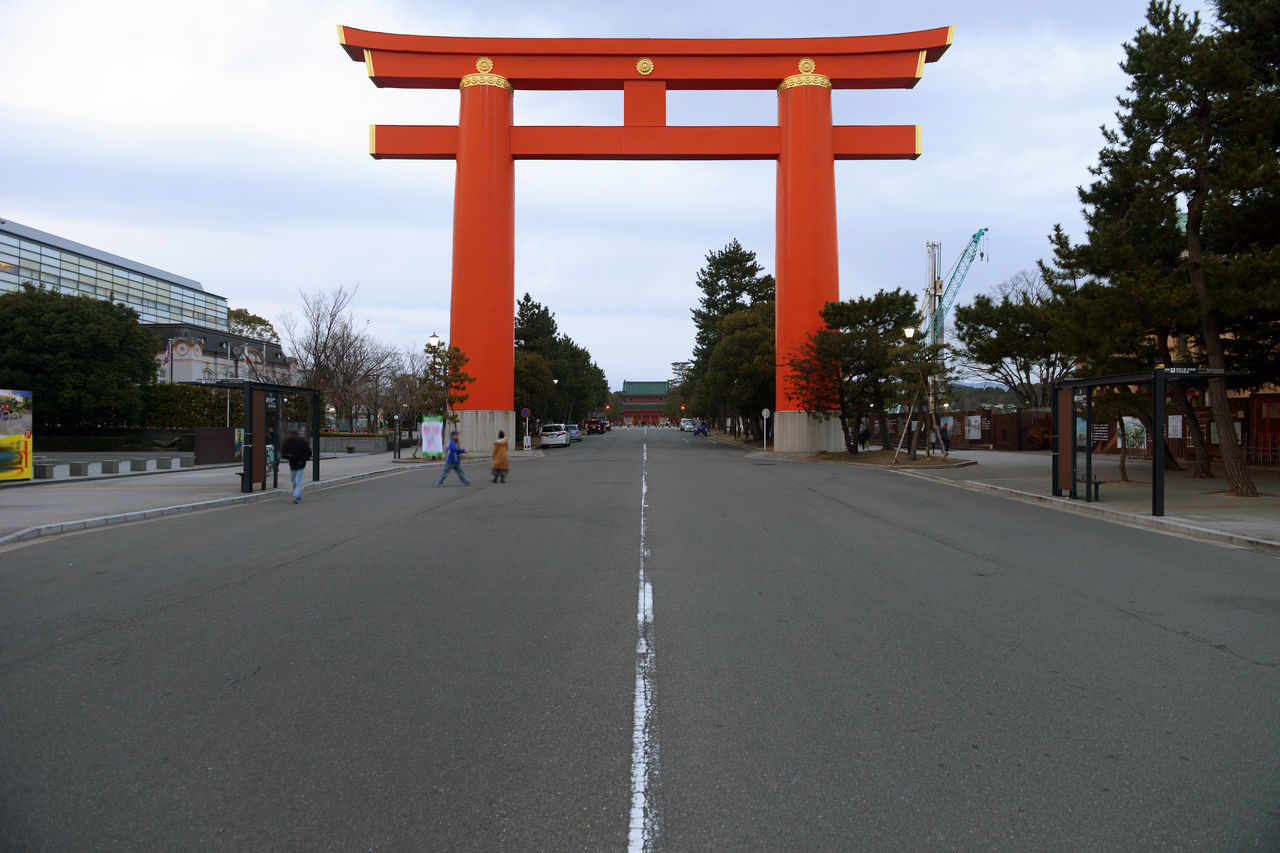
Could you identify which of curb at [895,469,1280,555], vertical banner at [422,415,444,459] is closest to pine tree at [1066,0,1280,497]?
curb at [895,469,1280,555]

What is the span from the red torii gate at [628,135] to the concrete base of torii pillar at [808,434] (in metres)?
0.07

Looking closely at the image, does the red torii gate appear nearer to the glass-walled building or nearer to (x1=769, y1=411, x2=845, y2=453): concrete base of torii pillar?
(x1=769, y1=411, x2=845, y2=453): concrete base of torii pillar

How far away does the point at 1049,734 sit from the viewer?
408 centimetres

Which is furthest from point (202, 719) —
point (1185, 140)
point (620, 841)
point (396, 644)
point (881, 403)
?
point (881, 403)

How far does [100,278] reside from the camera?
74.4 meters

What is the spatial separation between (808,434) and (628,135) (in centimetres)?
1780

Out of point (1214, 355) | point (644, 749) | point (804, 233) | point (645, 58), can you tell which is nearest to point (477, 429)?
point (804, 233)

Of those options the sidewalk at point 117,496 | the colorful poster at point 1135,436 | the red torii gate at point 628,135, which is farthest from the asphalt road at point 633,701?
the red torii gate at point 628,135

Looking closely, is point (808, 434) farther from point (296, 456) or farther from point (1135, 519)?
point (296, 456)

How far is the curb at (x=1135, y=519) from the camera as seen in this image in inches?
431

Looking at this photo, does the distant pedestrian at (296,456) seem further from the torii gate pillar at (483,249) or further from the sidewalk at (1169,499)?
the torii gate pillar at (483,249)

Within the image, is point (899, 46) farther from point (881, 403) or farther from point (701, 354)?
point (701, 354)

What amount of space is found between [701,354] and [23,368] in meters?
52.7

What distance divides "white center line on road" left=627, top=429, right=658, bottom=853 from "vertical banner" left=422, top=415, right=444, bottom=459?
2975cm
